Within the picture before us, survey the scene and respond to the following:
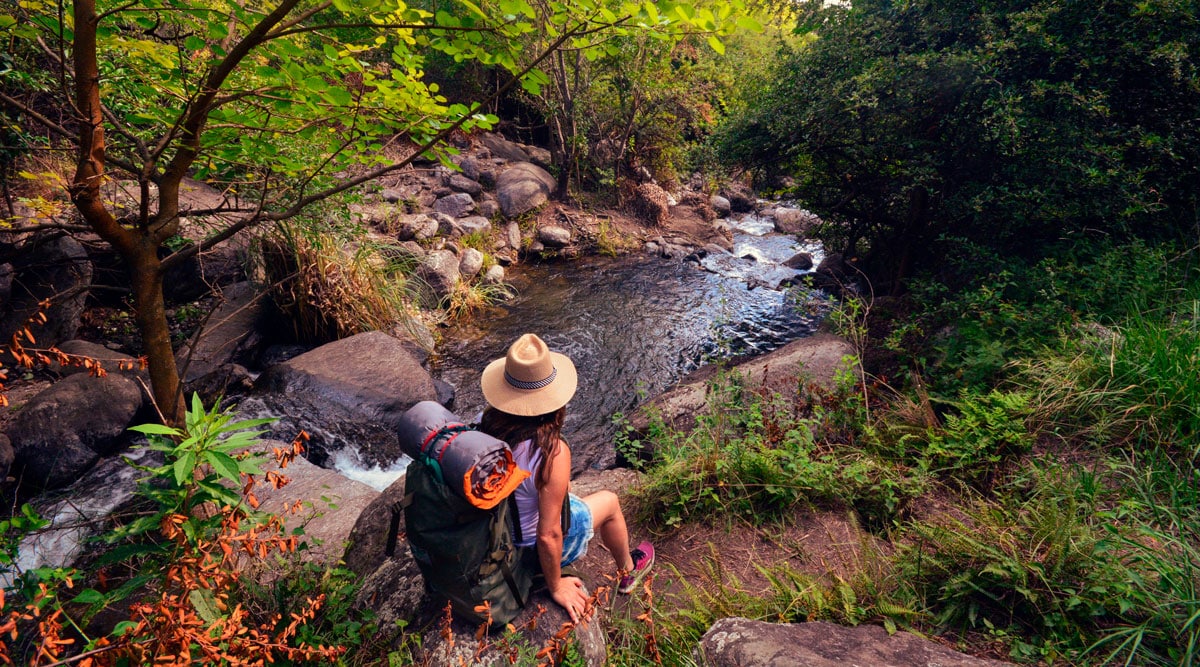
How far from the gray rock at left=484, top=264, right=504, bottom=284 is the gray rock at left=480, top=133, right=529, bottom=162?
573cm

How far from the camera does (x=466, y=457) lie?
6.05 ft

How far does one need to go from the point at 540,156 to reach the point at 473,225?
5.19 meters

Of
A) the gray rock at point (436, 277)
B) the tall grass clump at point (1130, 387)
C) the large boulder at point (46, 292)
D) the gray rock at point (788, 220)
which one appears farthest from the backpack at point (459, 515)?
the gray rock at point (788, 220)

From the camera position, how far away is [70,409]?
4.39 meters

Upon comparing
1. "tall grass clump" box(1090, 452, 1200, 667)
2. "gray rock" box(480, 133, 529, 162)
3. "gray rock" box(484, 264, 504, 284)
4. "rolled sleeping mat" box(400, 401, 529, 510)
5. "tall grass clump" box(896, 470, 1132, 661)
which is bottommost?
"gray rock" box(484, 264, 504, 284)

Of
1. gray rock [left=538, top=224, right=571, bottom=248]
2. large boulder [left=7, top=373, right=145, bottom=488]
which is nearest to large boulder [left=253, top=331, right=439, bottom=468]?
large boulder [left=7, top=373, right=145, bottom=488]

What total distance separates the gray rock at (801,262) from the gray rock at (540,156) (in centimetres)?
707

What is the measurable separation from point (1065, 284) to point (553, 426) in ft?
15.5

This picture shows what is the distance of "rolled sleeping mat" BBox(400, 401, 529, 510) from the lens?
1.84 m

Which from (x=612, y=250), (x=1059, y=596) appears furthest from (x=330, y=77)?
(x=612, y=250)

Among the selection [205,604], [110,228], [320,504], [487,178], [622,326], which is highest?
[110,228]

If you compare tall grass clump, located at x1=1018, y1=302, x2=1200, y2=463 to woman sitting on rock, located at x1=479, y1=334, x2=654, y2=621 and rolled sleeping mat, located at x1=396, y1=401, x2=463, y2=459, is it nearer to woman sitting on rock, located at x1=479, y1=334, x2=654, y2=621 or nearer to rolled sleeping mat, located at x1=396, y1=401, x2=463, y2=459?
woman sitting on rock, located at x1=479, y1=334, x2=654, y2=621

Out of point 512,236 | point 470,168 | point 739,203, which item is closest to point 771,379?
point 512,236

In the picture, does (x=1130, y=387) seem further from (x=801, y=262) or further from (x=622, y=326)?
(x=801, y=262)
